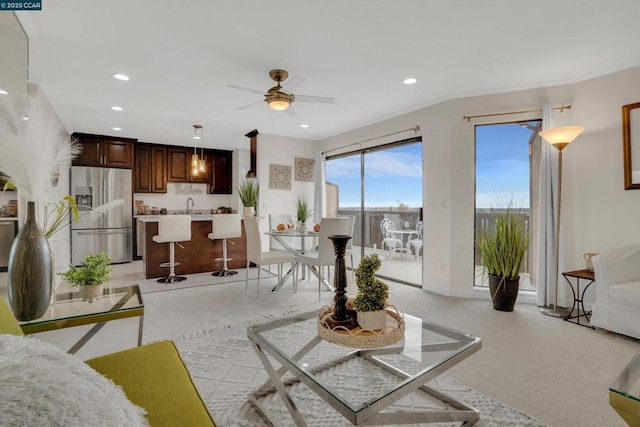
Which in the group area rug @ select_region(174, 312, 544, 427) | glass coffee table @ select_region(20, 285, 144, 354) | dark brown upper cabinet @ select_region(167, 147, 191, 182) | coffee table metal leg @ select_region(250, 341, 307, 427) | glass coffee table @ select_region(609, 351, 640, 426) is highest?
dark brown upper cabinet @ select_region(167, 147, 191, 182)

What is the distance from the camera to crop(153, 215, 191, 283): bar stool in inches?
172

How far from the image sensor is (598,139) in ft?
10.6

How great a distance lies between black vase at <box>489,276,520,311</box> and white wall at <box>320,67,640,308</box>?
0.47m

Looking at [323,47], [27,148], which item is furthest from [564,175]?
[27,148]

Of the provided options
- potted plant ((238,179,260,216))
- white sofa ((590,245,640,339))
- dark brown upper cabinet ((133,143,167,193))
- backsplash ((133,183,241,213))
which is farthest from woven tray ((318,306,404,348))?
dark brown upper cabinet ((133,143,167,193))

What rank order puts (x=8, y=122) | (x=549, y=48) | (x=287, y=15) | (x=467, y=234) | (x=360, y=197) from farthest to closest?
(x=360, y=197) → (x=467, y=234) → (x=549, y=48) → (x=287, y=15) → (x=8, y=122)

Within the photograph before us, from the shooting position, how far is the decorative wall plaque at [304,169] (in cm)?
613

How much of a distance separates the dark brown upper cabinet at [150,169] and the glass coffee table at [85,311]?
530 centimetres

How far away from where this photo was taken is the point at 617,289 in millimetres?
2574

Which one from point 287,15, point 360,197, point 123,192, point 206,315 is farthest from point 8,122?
point 123,192

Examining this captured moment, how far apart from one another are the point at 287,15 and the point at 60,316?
7.61 ft

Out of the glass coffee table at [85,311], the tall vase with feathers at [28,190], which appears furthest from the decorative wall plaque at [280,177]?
the tall vase with feathers at [28,190]

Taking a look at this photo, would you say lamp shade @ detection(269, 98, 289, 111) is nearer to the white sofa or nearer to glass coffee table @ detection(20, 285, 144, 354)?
glass coffee table @ detection(20, 285, 144, 354)

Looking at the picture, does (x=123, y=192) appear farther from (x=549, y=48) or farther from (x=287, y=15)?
(x=549, y=48)
